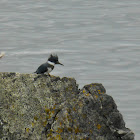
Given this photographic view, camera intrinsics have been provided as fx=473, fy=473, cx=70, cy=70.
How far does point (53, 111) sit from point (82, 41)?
25.1 m

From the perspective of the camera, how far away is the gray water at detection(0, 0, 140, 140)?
20.3 meters

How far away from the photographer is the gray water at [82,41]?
20.3 metres

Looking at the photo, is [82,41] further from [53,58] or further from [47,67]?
[47,67]

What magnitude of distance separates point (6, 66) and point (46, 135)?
53.7ft

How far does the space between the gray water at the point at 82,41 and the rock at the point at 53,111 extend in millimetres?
5921

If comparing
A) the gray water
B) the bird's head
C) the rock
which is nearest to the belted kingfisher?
the bird's head

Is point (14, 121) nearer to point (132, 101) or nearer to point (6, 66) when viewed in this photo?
point (132, 101)

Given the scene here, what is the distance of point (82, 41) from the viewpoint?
32250 mm

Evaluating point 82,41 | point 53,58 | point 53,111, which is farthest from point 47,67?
point 82,41

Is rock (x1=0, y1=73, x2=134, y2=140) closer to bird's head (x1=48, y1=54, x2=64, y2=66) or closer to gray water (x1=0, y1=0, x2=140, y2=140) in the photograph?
bird's head (x1=48, y1=54, x2=64, y2=66)

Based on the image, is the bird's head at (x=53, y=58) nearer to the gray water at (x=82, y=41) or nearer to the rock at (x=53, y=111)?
the rock at (x=53, y=111)

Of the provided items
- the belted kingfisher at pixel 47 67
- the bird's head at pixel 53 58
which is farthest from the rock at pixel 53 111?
the bird's head at pixel 53 58

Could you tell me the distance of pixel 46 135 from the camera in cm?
711

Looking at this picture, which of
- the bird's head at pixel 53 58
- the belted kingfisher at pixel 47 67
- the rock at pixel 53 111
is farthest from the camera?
the bird's head at pixel 53 58
